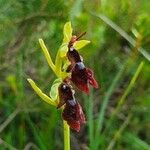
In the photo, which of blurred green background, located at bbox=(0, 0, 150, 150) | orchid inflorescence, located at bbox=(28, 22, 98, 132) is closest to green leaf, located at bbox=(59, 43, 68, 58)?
orchid inflorescence, located at bbox=(28, 22, 98, 132)

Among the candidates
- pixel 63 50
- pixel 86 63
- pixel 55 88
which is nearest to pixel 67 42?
pixel 63 50

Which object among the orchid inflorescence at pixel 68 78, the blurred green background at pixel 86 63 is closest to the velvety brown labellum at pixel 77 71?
the orchid inflorescence at pixel 68 78

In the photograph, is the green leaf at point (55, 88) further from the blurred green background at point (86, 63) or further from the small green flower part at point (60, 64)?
the blurred green background at point (86, 63)

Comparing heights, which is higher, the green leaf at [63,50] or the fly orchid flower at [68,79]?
the green leaf at [63,50]

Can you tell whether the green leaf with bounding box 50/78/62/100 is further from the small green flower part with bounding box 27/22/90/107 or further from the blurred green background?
the blurred green background

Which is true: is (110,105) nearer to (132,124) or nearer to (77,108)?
(132,124)

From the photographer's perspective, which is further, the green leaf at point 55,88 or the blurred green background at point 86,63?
the blurred green background at point 86,63
